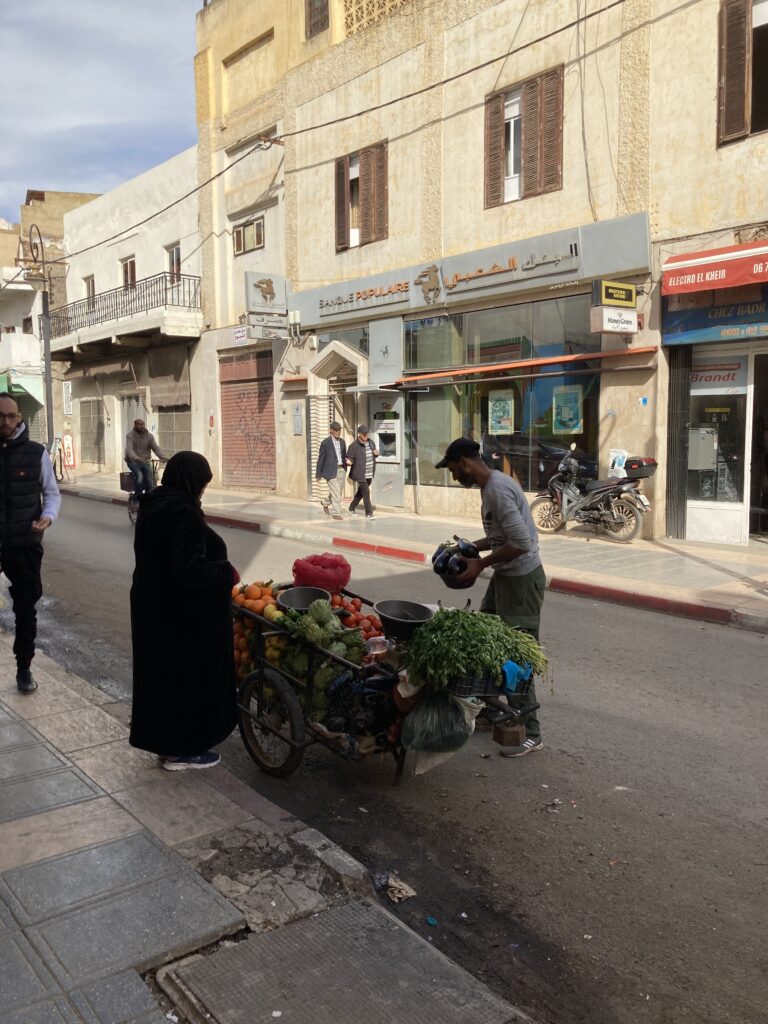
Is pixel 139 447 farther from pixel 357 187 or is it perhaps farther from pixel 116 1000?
pixel 116 1000

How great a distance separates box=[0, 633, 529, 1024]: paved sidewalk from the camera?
8.32 feet

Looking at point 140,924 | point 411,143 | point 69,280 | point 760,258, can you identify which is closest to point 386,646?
point 140,924

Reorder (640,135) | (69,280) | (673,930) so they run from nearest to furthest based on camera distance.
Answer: (673,930), (640,135), (69,280)

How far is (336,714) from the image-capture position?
4.15 m

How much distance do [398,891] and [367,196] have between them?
16423 millimetres

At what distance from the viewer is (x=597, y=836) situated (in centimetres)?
380

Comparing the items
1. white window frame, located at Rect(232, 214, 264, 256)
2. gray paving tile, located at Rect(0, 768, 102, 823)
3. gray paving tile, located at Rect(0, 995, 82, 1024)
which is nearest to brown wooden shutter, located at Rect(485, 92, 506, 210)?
white window frame, located at Rect(232, 214, 264, 256)

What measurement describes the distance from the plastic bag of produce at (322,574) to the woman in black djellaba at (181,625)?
73 cm

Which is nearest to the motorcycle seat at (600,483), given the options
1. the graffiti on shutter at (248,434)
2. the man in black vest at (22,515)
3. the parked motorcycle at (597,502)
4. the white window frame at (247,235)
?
the parked motorcycle at (597,502)

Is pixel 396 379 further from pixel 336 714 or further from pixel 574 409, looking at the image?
pixel 336 714

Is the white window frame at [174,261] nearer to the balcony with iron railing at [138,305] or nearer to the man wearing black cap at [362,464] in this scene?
the balcony with iron railing at [138,305]

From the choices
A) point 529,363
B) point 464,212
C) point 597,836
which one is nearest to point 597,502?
point 529,363

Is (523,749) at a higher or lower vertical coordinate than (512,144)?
lower

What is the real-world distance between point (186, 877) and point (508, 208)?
13.5 meters
